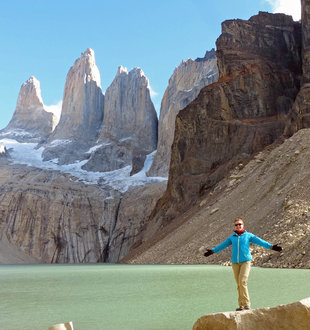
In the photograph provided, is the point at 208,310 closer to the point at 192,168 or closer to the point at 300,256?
the point at 300,256

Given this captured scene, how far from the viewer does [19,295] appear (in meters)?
13.2

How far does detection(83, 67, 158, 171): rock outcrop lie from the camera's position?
90.8 m

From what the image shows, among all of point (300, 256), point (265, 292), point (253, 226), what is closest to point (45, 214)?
point (253, 226)

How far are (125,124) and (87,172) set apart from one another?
15302mm

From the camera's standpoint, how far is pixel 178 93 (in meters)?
85.9

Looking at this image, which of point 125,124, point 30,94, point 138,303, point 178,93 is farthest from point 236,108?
point 30,94

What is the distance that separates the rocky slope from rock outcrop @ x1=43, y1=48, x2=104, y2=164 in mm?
59969

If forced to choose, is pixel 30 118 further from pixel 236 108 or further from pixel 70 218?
pixel 236 108

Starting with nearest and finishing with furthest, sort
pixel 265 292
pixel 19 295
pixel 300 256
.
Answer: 1. pixel 265 292
2. pixel 19 295
3. pixel 300 256

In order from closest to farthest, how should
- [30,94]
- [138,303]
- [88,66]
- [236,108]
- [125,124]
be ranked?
[138,303] → [236,108] → [125,124] → [88,66] → [30,94]

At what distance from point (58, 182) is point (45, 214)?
302 inches

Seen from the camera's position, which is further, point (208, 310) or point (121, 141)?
point (121, 141)

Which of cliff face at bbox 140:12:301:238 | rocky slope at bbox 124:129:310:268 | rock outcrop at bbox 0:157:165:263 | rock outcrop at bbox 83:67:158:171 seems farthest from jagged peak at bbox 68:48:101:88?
rocky slope at bbox 124:129:310:268

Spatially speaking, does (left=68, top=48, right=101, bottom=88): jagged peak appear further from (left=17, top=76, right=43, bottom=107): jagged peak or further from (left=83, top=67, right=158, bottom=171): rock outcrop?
(left=17, top=76, right=43, bottom=107): jagged peak
